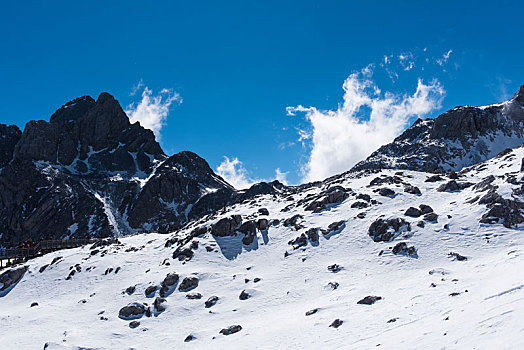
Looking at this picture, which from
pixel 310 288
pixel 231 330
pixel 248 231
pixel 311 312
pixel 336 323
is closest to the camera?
pixel 336 323

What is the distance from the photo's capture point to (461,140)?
116 m

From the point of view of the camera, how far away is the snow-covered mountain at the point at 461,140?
10706cm

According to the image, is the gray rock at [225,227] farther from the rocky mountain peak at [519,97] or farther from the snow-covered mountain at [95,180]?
the rocky mountain peak at [519,97]

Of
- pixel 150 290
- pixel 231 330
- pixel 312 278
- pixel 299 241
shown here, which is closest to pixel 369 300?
pixel 312 278

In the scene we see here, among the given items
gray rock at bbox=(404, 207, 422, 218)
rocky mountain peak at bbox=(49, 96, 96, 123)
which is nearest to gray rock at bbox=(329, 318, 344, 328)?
gray rock at bbox=(404, 207, 422, 218)

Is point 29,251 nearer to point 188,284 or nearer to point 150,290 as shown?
point 150,290

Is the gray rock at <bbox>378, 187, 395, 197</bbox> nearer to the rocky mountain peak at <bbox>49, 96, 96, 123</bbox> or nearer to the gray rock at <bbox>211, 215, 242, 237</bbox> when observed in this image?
the gray rock at <bbox>211, 215, 242, 237</bbox>

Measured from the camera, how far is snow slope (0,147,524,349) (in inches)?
594

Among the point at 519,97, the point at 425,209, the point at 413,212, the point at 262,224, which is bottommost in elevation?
the point at 413,212

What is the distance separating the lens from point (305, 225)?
36.5 meters

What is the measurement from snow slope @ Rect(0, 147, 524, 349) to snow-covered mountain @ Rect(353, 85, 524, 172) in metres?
69.0

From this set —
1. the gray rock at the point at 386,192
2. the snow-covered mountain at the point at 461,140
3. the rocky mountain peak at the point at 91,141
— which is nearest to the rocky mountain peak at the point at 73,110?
the rocky mountain peak at the point at 91,141

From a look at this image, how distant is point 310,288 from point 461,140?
109m

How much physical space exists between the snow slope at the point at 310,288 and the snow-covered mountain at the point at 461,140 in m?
69.0
